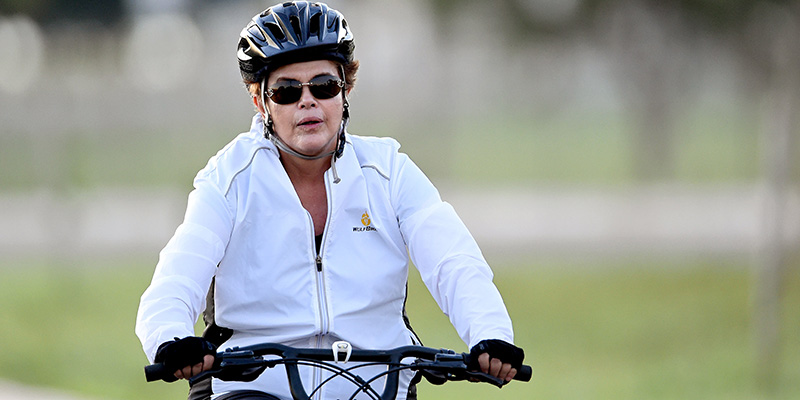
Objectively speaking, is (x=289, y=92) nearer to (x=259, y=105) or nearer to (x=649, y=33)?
(x=259, y=105)

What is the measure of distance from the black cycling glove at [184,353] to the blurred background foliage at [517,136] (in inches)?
212

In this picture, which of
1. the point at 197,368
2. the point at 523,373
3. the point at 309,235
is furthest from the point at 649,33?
the point at 197,368

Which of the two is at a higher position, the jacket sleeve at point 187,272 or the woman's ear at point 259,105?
the woman's ear at point 259,105

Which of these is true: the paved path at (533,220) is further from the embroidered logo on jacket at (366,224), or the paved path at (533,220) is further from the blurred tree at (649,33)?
the embroidered logo on jacket at (366,224)

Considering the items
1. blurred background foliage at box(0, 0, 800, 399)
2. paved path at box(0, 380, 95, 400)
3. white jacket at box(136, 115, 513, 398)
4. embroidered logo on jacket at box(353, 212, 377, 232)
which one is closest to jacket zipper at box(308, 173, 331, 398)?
white jacket at box(136, 115, 513, 398)

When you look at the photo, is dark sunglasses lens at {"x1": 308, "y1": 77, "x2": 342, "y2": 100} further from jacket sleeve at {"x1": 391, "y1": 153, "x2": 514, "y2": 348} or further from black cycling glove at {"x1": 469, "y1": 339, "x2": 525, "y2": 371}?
black cycling glove at {"x1": 469, "y1": 339, "x2": 525, "y2": 371}

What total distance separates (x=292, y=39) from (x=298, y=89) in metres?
0.16

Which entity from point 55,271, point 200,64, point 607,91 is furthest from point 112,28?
point 607,91

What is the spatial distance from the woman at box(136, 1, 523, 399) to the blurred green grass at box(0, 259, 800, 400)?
463cm

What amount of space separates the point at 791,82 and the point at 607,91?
21.0 ft

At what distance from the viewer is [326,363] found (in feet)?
8.08

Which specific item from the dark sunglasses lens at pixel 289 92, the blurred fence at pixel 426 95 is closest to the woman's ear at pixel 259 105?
the dark sunglasses lens at pixel 289 92

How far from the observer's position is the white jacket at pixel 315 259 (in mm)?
2820

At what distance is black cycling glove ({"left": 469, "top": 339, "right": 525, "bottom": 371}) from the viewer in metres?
2.54
